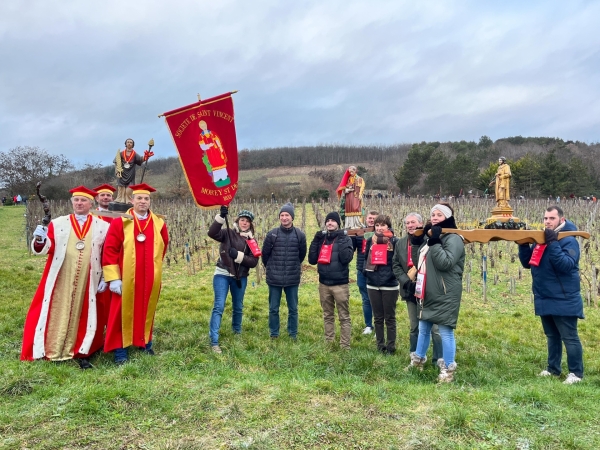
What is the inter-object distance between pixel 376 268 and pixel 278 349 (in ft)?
5.31

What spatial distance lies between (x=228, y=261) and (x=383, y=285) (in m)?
1.96

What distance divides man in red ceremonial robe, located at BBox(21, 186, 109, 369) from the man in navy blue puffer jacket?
491 centimetres

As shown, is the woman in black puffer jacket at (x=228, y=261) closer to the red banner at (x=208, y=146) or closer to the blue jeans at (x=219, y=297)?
the blue jeans at (x=219, y=297)

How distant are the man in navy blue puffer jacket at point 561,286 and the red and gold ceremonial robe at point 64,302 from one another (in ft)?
16.2

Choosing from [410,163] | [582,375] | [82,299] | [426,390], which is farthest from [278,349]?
[410,163]

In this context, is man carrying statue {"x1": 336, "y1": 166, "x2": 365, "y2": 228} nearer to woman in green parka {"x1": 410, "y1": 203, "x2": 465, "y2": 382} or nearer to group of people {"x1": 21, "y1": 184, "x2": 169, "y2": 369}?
woman in green parka {"x1": 410, "y1": 203, "x2": 465, "y2": 382}

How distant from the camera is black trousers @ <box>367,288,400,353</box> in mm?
5145

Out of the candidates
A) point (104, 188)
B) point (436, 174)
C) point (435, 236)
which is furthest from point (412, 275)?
point (436, 174)

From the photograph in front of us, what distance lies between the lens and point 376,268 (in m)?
5.14

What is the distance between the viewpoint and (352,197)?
8094mm

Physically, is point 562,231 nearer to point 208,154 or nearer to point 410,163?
point 208,154

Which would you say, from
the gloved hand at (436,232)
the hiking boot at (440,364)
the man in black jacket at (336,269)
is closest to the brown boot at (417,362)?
the hiking boot at (440,364)

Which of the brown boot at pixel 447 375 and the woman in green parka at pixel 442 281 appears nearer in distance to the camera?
the woman in green parka at pixel 442 281

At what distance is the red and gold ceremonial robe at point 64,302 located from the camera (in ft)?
14.6
